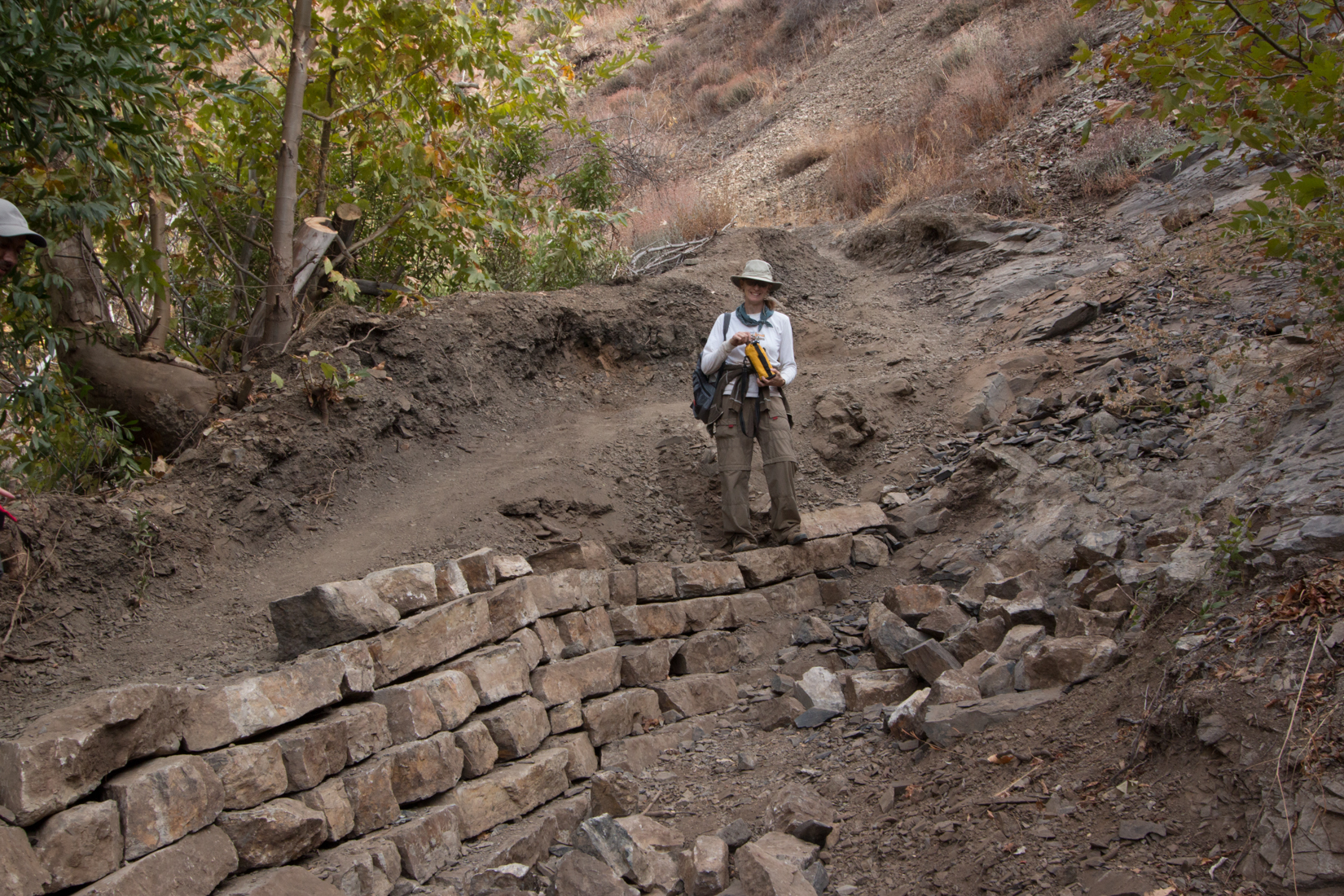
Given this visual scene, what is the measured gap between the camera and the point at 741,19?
2520 centimetres

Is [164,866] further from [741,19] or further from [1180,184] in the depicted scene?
[741,19]

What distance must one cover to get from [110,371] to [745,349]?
13.8 ft

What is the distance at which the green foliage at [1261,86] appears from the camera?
11.7 feet

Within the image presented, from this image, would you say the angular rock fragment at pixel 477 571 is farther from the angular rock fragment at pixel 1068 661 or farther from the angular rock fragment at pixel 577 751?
the angular rock fragment at pixel 1068 661

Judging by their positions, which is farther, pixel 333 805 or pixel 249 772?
pixel 333 805

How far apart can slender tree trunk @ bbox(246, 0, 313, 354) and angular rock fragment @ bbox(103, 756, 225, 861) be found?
4.37 meters

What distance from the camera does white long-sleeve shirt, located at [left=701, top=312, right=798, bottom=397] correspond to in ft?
20.3

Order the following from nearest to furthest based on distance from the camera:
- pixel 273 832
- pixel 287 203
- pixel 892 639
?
pixel 273 832
pixel 892 639
pixel 287 203

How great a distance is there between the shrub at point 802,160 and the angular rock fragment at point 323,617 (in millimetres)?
13705

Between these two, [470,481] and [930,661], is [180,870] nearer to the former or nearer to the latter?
[930,661]

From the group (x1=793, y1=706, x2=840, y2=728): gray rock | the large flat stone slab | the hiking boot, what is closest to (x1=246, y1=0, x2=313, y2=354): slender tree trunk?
the hiking boot

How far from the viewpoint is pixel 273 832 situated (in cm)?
330

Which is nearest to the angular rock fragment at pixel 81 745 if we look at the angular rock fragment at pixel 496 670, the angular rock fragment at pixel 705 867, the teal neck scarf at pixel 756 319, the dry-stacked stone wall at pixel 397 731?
the dry-stacked stone wall at pixel 397 731

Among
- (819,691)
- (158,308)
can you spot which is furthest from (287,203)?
(819,691)
